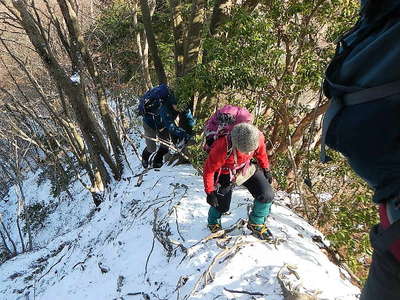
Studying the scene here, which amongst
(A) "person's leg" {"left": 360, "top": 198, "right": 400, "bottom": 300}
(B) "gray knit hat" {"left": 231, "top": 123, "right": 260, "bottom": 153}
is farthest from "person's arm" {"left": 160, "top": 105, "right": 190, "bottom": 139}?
(A) "person's leg" {"left": 360, "top": 198, "right": 400, "bottom": 300}

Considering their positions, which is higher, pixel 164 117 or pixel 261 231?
pixel 164 117

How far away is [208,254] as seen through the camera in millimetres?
3973

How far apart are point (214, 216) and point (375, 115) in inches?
123

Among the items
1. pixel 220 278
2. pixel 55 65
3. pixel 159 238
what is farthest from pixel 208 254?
pixel 55 65

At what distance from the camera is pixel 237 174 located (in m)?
3.83

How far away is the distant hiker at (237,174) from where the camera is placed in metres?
3.46

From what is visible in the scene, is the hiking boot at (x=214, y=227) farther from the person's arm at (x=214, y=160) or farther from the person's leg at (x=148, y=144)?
the person's leg at (x=148, y=144)

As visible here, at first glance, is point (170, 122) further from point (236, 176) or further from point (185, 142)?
point (236, 176)

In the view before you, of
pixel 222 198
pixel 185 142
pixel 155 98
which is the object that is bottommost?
pixel 185 142

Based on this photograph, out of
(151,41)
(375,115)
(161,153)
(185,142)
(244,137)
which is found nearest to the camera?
(375,115)

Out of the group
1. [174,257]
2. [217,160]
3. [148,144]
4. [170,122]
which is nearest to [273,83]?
[170,122]

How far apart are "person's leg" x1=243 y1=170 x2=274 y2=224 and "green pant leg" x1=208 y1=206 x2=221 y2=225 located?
410mm

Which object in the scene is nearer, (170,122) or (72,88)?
(170,122)

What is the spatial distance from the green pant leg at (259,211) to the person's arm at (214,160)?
587mm
